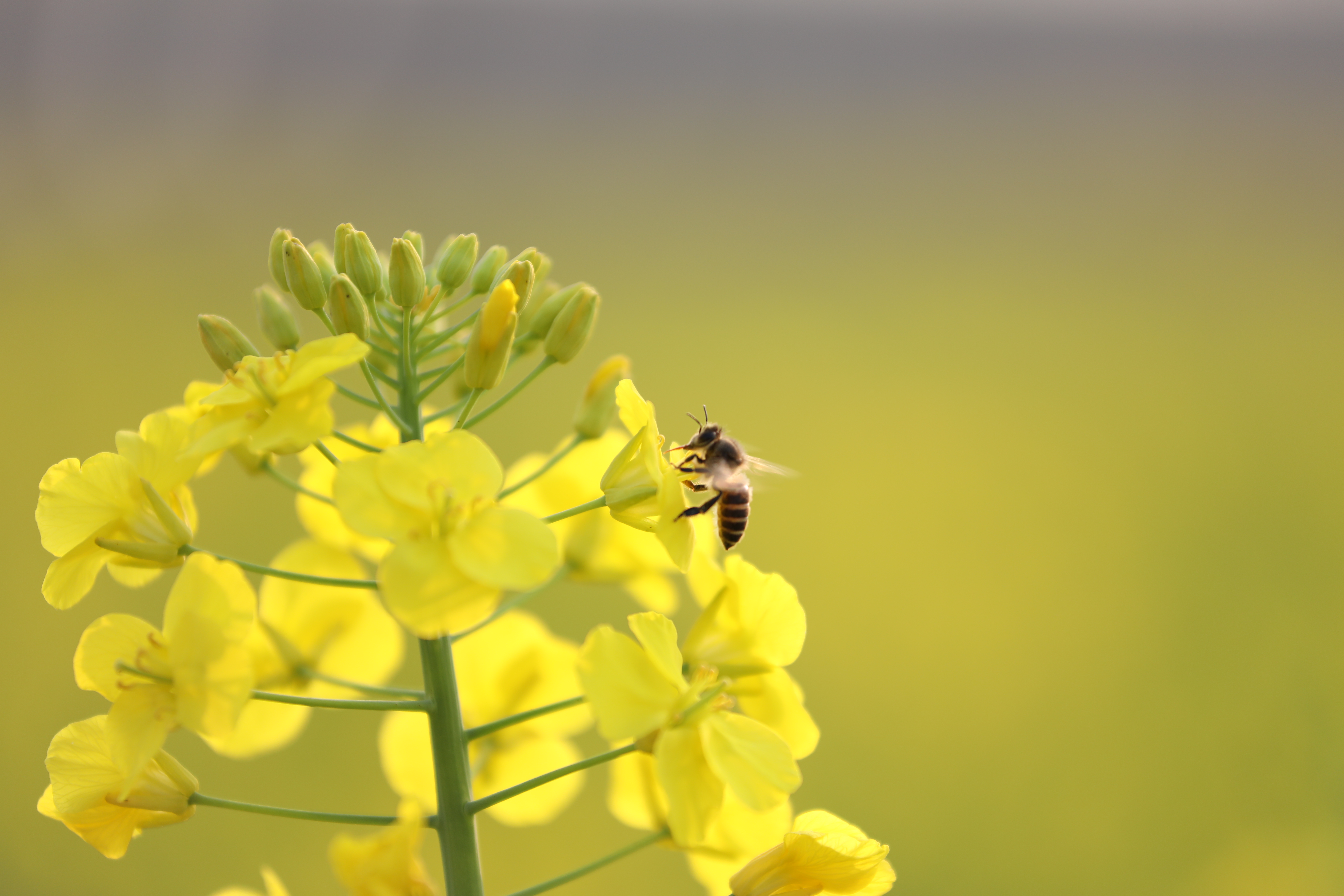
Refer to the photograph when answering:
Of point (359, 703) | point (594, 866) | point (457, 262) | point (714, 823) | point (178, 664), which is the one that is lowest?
point (594, 866)

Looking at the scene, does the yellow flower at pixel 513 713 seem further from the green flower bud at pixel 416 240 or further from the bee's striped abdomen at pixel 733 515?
the green flower bud at pixel 416 240

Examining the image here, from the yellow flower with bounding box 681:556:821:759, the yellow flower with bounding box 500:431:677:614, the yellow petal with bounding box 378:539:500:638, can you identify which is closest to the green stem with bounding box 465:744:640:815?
the yellow flower with bounding box 681:556:821:759

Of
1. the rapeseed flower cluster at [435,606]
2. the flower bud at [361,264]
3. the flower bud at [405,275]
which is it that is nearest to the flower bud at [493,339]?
the rapeseed flower cluster at [435,606]

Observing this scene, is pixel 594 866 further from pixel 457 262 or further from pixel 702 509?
pixel 457 262

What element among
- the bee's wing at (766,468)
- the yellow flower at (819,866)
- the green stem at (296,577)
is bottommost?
the yellow flower at (819,866)

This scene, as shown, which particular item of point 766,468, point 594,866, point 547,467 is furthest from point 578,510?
point 766,468

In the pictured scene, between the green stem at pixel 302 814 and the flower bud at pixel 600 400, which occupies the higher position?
the flower bud at pixel 600 400
